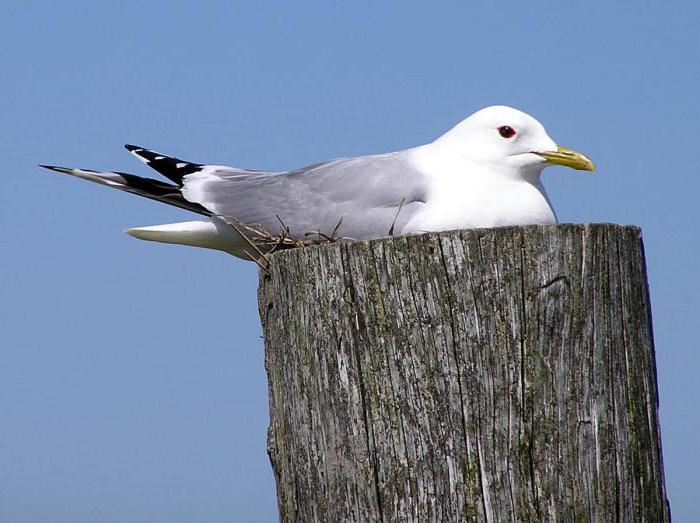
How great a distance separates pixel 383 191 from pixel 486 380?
2.24 metres

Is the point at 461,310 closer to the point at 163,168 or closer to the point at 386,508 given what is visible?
the point at 386,508

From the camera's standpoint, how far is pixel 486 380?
11.1 ft

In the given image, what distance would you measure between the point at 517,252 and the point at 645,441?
0.84 meters

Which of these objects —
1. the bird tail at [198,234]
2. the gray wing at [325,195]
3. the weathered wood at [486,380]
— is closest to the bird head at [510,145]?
the gray wing at [325,195]

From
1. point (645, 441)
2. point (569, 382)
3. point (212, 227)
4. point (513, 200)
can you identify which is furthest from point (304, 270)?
point (212, 227)

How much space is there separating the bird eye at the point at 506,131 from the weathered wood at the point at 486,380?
224 cm

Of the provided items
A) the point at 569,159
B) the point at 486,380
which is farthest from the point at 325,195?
the point at 486,380

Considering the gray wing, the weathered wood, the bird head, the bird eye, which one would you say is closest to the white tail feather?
the gray wing

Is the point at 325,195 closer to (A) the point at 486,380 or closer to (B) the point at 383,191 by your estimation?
(B) the point at 383,191

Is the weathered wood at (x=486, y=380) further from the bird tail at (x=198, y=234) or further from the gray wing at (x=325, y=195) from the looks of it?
the bird tail at (x=198, y=234)

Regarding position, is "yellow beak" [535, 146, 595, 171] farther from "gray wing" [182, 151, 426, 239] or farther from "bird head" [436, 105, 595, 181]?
"gray wing" [182, 151, 426, 239]

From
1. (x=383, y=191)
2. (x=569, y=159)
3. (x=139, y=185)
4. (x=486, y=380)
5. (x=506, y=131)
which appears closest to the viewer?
(x=486, y=380)

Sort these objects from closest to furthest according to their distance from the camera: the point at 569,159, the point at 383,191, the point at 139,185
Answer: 1. the point at 383,191
2. the point at 569,159
3. the point at 139,185

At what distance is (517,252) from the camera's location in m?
3.41
